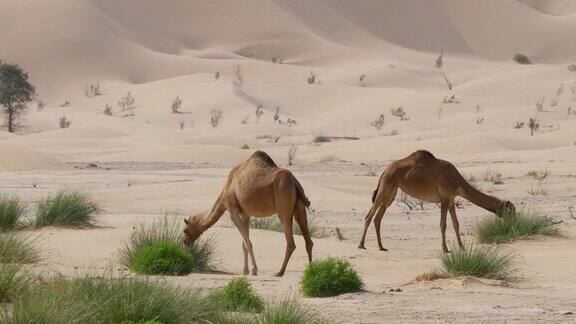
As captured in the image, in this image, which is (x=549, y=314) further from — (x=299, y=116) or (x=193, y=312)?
(x=299, y=116)

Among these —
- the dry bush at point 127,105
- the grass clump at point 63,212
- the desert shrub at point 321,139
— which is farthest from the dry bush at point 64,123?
the grass clump at point 63,212

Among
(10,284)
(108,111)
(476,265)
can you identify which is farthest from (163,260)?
(108,111)

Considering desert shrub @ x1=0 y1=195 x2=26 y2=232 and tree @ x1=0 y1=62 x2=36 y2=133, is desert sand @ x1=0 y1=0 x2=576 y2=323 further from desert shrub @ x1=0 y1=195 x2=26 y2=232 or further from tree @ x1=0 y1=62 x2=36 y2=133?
tree @ x1=0 y1=62 x2=36 y2=133

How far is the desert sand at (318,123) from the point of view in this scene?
16.3 metres

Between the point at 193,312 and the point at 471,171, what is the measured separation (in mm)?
24862

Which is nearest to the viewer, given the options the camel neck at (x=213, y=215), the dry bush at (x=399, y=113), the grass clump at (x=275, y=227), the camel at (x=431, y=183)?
the camel neck at (x=213, y=215)

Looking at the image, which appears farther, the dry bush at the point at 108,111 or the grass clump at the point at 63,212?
the dry bush at the point at 108,111

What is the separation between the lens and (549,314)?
11.7m

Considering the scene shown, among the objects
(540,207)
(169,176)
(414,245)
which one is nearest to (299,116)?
(169,176)

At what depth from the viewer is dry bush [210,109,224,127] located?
56.6 metres

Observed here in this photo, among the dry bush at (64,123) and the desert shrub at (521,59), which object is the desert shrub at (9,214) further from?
the desert shrub at (521,59)

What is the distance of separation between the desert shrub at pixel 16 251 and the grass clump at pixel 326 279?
3186 mm

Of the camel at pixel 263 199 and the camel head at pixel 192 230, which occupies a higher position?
the camel at pixel 263 199

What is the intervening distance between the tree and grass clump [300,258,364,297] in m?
44.0
